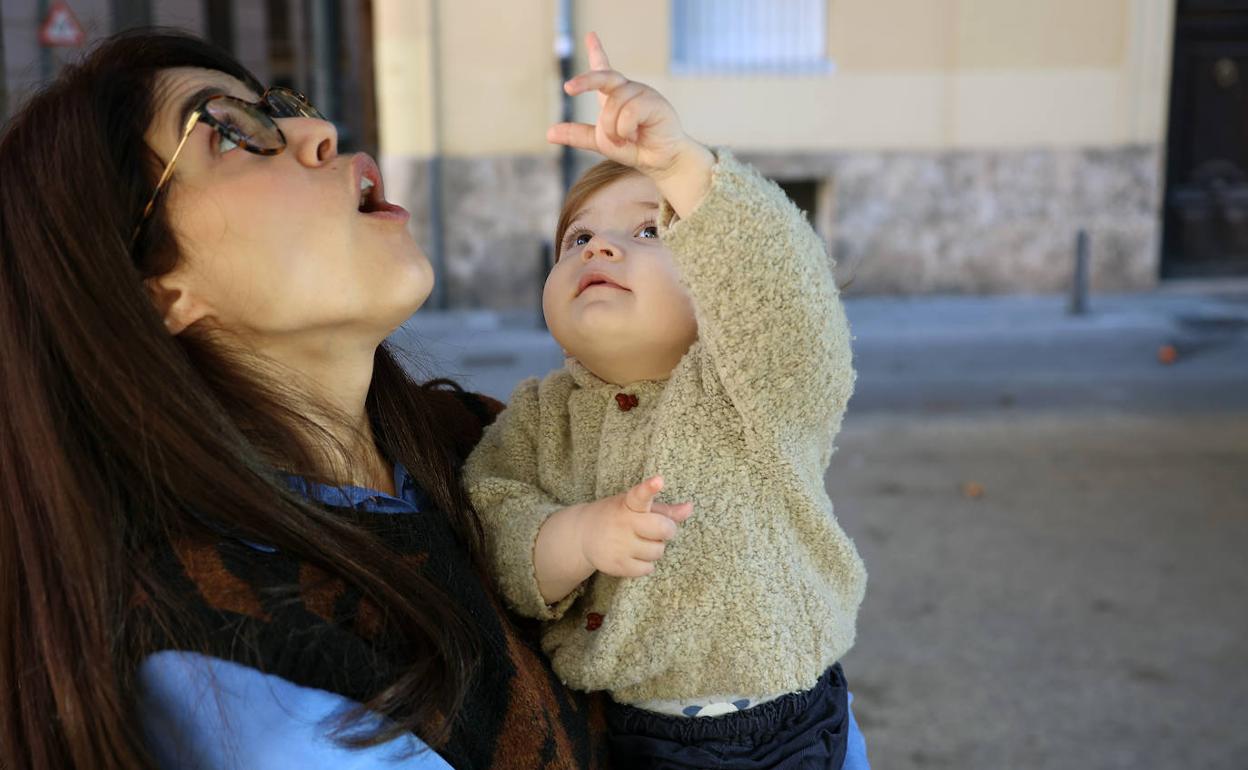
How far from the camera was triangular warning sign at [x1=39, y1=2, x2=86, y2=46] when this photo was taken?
755 centimetres

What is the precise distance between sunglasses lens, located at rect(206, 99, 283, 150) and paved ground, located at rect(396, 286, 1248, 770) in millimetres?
509

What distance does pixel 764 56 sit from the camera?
35.5ft

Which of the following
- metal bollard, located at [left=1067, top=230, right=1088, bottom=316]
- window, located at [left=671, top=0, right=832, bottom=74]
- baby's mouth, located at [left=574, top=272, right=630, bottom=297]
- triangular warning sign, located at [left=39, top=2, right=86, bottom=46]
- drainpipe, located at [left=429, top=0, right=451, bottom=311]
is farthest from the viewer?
window, located at [left=671, top=0, right=832, bottom=74]

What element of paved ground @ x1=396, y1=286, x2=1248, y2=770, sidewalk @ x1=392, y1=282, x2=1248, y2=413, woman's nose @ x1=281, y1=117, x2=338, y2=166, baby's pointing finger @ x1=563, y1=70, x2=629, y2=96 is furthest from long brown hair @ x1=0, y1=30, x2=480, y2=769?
sidewalk @ x1=392, y1=282, x2=1248, y2=413

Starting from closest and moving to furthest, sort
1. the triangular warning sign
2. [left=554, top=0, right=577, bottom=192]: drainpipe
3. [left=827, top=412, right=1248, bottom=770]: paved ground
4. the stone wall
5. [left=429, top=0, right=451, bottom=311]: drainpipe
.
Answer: [left=827, top=412, right=1248, bottom=770]: paved ground < the triangular warning sign < [left=554, top=0, right=577, bottom=192]: drainpipe < [left=429, top=0, right=451, bottom=311]: drainpipe < the stone wall

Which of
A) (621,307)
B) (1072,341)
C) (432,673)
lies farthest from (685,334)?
(1072,341)

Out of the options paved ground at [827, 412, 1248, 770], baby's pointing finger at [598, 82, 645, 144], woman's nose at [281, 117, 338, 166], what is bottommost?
paved ground at [827, 412, 1248, 770]

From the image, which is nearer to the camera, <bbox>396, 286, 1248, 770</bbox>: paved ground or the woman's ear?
the woman's ear

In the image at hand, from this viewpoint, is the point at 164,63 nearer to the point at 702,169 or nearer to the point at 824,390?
the point at 702,169

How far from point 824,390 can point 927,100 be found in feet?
31.7

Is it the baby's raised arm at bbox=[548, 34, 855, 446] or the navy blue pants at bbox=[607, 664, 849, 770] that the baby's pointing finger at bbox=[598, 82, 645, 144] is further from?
the navy blue pants at bbox=[607, 664, 849, 770]

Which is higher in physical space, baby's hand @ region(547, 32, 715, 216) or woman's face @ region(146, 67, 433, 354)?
baby's hand @ region(547, 32, 715, 216)

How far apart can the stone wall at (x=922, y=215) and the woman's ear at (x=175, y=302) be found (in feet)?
30.1

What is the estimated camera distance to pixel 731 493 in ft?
4.76
